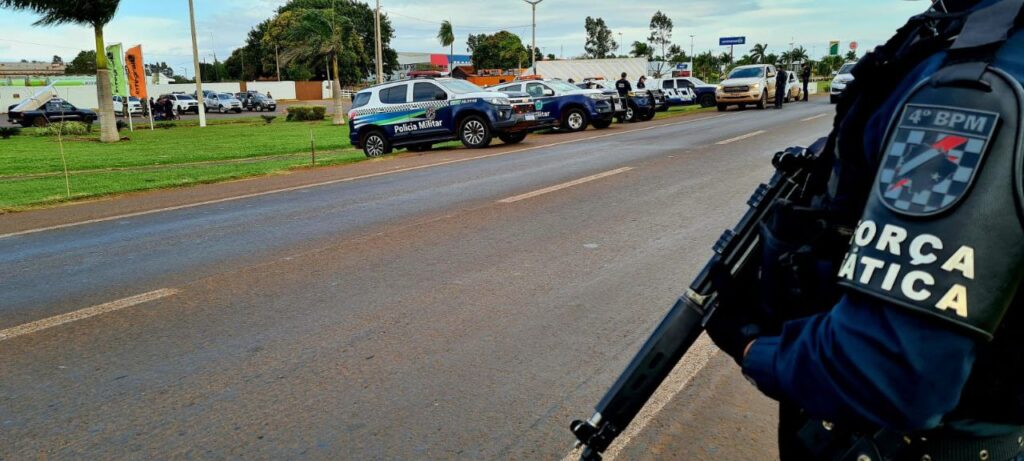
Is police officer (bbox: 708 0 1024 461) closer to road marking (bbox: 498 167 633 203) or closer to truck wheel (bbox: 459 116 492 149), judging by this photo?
road marking (bbox: 498 167 633 203)

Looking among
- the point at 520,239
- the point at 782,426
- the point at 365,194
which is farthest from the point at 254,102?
the point at 782,426

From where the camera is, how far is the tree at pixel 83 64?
314 ft

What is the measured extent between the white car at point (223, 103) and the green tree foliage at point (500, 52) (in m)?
47.4

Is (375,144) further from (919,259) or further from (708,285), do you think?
(919,259)

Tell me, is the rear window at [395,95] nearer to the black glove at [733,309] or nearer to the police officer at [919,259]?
the black glove at [733,309]

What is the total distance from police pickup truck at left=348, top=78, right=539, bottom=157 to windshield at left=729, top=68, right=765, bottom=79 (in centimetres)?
1670

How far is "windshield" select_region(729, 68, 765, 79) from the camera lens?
32.0m

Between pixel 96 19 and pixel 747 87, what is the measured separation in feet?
84.3

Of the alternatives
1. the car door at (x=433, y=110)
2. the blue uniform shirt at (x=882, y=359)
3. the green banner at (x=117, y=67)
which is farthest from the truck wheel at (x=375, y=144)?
the blue uniform shirt at (x=882, y=359)

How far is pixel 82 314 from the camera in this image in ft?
16.6

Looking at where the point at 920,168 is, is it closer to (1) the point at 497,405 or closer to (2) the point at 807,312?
(2) the point at 807,312

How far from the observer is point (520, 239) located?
7.12 meters

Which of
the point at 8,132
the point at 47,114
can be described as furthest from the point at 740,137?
the point at 47,114

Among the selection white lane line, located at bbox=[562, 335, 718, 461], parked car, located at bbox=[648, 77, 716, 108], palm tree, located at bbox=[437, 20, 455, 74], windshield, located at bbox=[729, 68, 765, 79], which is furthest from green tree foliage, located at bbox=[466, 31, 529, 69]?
white lane line, located at bbox=[562, 335, 718, 461]
